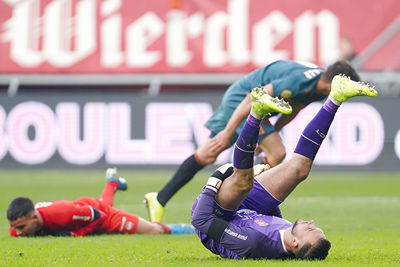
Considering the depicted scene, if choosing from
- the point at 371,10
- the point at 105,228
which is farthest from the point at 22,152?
the point at 105,228

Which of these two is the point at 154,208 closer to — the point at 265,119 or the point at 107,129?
the point at 265,119

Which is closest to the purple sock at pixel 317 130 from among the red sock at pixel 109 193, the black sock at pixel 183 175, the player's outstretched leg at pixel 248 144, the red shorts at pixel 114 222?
the player's outstretched leg at pixel 248 144

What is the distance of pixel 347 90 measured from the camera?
19.8 feet

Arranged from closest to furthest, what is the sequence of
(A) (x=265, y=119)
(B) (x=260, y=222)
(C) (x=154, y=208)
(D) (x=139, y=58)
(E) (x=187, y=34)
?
(B) (x=260, y=222)
(A) (x=265, y=119)
(C) (x=154, y=208)
(E) (x=187, y=34)
(D) (x=139, y=58)

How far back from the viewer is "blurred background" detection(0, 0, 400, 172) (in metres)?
17.2

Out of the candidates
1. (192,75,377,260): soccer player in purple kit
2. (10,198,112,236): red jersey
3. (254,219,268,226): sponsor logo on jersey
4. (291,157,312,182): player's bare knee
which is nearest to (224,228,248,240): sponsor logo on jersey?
(192,75,377,260): soccer player in purple kit

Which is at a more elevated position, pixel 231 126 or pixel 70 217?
pixel 231 126

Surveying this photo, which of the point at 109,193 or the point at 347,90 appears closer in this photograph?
the point at 347,90

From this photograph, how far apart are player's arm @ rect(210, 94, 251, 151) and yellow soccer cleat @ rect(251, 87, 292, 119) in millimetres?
2554

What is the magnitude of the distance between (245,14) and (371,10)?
273 cm

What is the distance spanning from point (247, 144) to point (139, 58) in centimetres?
1348

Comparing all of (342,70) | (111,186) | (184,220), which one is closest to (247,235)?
(342,70)

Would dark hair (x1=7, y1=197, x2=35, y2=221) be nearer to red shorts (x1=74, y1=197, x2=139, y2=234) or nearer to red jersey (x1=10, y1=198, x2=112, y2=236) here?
red jersey (x1=10, y1=198, x2=112, y2=236)

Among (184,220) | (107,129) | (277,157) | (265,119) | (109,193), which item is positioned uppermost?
(265,119)
